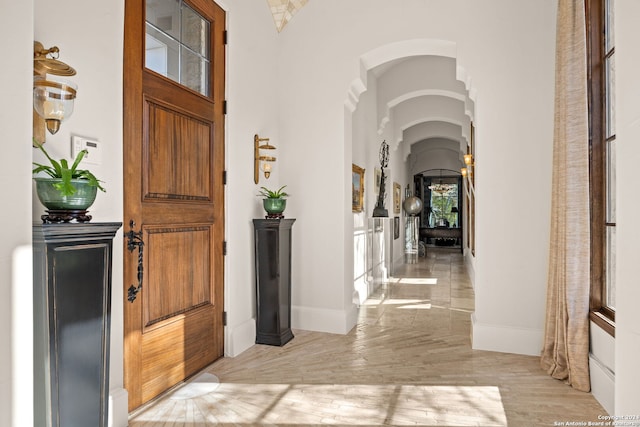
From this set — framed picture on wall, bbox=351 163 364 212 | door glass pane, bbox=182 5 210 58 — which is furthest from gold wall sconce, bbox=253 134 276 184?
framed picture on wall, bbox=351 163 364 212

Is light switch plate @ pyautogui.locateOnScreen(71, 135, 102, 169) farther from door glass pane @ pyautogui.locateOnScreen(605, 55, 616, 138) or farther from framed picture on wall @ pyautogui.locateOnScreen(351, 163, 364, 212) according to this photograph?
framed picture on wall @ pyautogui.locateOnScreen(351, 163, 364, 212)

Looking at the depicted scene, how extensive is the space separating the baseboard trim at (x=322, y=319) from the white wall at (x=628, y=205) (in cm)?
328

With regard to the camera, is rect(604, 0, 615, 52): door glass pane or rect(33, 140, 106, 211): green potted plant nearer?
rect(33, 140, 106, 211): green potted plant

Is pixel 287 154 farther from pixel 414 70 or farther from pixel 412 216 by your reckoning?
pixel 412 216

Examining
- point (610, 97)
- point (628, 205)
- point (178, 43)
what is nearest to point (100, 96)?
point (178, 43)

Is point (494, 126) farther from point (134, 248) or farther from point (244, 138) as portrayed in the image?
point (134, 248)

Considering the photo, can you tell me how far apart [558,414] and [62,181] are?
3.19 meters

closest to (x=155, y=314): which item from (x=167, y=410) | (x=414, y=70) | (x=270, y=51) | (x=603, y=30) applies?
(x=167, y=410)

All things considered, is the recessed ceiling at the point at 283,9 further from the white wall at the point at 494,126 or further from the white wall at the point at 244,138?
the white wall at the point at 494,126

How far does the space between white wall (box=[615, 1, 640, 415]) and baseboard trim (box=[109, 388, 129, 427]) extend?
99.9 inches

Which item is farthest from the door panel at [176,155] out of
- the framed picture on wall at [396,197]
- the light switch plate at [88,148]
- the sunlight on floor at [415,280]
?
the framed picture on wall at [396,197]

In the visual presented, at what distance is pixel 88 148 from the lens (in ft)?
7.70

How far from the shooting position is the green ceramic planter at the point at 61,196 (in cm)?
183

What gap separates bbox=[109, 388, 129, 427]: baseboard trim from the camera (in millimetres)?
2439
